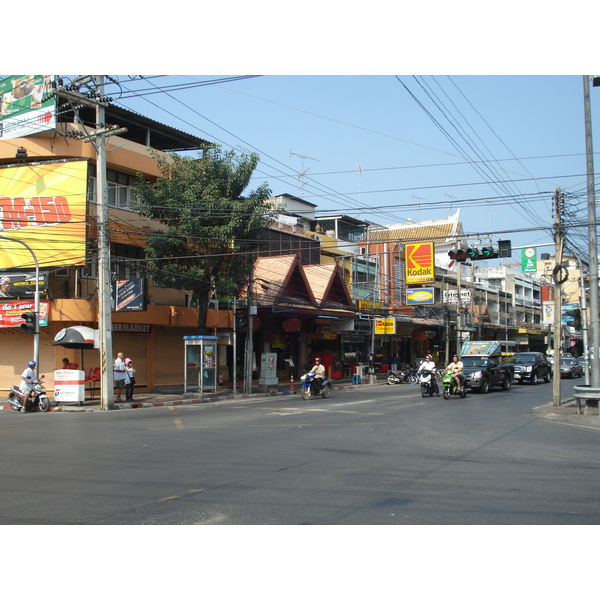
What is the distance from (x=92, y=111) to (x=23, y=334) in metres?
10.8

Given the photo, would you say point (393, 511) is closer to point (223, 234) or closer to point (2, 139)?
point (223, 234)

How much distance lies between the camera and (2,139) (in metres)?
26.4

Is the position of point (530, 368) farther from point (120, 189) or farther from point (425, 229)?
point (425, 229)

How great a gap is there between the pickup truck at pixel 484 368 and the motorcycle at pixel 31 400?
56.5 feet

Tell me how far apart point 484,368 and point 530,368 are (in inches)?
325

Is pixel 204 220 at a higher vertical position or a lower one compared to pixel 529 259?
higher

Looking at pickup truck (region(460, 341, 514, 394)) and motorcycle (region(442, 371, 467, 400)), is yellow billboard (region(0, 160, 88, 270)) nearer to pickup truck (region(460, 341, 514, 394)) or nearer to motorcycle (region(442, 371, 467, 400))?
motorcycle (region(442, 371, 467, 400))

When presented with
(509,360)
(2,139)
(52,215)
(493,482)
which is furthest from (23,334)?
(509,360)

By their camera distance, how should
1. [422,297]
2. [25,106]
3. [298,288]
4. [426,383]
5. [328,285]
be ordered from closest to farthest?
[426,383] → [25,106] → [422,297] → [298,288] → [328,285]

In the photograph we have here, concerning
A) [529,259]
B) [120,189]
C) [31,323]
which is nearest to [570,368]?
[529,259]

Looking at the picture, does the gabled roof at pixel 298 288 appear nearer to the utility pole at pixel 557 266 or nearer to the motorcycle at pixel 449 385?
the motorcycle at pixel 449 385

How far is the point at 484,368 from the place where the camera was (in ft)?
89.9

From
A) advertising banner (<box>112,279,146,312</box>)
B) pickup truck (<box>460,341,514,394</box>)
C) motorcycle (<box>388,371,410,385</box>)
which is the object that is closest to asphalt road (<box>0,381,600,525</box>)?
advertising banner (<box>112,279,146,312</box>)

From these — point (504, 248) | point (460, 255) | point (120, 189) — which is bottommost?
point (460, 255)
